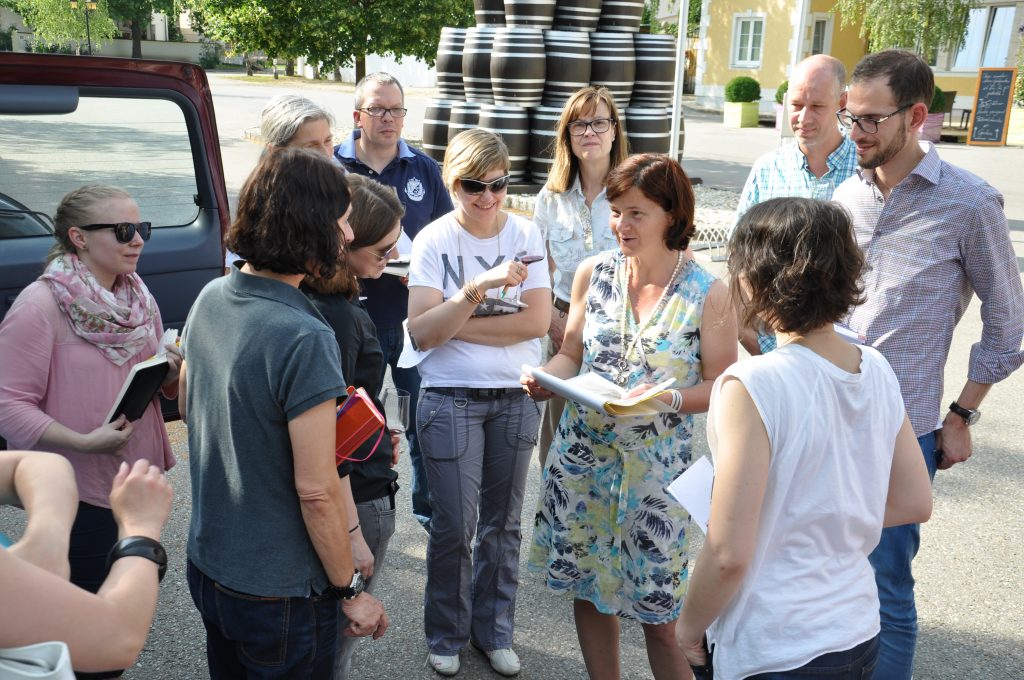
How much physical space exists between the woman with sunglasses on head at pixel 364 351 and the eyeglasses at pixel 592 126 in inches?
53.4

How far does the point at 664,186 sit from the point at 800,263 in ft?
3.24

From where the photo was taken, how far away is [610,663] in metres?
2.84

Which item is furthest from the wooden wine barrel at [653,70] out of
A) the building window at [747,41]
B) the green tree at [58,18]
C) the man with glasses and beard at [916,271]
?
the green tree at [58,18]

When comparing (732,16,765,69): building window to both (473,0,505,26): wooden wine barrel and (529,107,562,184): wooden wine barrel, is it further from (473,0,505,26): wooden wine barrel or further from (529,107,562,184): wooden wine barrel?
(529,107,562,184): wooden wine barrel

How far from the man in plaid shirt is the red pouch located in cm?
219

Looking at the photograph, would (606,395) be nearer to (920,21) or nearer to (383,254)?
(383,254)

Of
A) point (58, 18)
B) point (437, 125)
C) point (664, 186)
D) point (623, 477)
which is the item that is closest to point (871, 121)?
point (664, 186)

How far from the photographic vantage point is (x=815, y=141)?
12.1ft

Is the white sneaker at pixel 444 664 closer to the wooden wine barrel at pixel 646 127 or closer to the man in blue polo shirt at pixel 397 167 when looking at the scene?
the man in blue polo shirt at pixel 397 167

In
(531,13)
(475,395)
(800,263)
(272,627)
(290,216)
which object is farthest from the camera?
(531,13)

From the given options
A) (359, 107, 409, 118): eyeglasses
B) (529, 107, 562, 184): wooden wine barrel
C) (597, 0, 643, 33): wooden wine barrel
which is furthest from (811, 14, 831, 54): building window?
(359, 107, 409, 118): eyeglasses

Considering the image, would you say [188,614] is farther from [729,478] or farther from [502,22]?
[502,22]

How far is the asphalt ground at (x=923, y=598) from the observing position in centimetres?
318

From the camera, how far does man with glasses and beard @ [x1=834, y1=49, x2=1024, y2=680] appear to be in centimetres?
270
